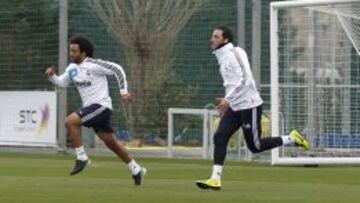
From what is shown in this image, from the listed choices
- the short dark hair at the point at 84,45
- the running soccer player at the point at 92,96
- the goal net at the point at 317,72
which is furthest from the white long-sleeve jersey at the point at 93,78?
the goal net at the point at 317,72

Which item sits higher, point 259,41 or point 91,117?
point 259,41

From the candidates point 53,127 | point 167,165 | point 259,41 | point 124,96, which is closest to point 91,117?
point 124,96

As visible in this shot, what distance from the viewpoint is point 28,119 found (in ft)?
90.6

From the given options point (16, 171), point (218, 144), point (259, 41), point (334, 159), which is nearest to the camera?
point (218, 144)

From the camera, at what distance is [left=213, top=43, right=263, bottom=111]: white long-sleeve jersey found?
14.0 metres

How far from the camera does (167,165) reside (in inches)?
853

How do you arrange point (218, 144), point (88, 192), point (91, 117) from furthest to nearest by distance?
point (91, 117) < point (218, 144) < point (88, 192)

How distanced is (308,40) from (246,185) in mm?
7544

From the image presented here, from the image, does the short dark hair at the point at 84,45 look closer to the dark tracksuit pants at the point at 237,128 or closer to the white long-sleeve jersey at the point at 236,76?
the white long-sleeve jersey at the point at 236,76

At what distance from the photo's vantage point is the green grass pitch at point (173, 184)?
40.6ft

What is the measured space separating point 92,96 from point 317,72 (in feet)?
25.6

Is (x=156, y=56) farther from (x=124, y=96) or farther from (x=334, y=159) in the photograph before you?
(x=124, y=96)

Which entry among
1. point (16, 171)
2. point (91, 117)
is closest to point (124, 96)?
point (91, 117)

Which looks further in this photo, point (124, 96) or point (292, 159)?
point (292, 159)
